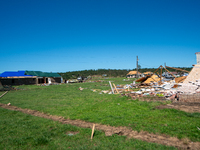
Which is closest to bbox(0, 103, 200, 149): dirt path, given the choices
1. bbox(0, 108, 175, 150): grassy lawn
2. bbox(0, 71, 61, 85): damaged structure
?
bbox(0, 108, 175, 150): grassy lawn

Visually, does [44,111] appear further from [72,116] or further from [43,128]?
[43,128]

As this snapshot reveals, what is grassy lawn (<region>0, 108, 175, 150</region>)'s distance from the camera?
4.75 meters

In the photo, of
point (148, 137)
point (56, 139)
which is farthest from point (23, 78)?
point (148, 137)

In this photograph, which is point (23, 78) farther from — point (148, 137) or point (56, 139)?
point (148, 137)

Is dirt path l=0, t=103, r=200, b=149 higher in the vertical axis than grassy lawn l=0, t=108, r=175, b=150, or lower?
higher

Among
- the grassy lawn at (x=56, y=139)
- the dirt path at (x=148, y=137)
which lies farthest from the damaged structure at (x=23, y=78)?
the dirt path at (x=148, y=137)

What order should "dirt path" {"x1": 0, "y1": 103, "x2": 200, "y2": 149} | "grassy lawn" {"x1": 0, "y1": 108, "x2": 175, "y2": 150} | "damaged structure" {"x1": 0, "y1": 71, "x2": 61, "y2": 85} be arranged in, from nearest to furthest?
1. "dirt path" {"x1": 0, "y1": 103, "x2": 200, "y2": 149}
2. "grassy lawn" {"x1": 0, "y1": 108, "x2": 175, "y2": 150}
3. "damaged structure" {"x1": 0, "y1": 71, "x2": 61, "y2": 85}

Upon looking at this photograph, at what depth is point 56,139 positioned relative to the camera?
536 cm

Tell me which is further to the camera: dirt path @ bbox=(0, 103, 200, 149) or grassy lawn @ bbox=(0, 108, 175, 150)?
grassy lawn @ bbox=(0, 108, 175, 150)

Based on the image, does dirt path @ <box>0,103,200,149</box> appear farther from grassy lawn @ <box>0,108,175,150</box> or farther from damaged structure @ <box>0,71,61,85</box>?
damaged structure @ <box>0,71,61,85</box>

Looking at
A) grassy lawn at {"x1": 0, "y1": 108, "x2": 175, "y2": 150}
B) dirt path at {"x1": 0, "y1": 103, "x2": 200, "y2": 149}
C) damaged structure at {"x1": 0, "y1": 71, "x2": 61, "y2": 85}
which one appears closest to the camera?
dirt path at {"x1": 0, "y1": 103, "x2": 200, "y2": 149}

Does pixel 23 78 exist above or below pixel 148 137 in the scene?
above

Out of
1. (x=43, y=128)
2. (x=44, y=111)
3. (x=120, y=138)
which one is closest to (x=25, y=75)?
(x=44, y=111)

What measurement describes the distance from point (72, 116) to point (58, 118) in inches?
30.7
